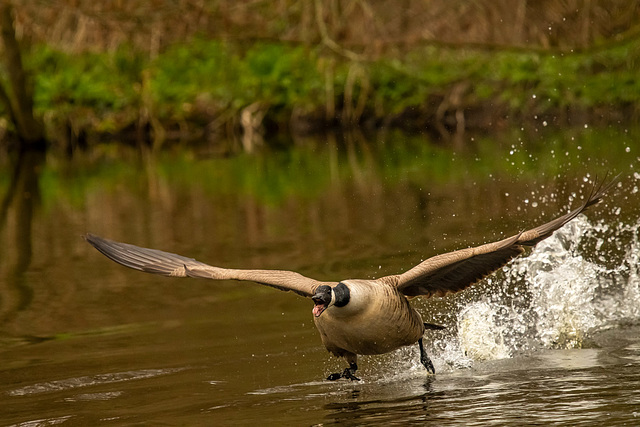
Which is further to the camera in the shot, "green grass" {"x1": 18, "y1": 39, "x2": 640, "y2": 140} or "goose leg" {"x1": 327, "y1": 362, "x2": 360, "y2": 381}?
"green grass" {"x1": 18, "y1": 39, "x2": 640, "y2": 140}

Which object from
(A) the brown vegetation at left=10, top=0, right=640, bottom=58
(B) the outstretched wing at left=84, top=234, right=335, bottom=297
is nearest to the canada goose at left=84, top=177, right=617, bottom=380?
(B) the outstretched wing at left=84, top=234, right=335, bottom=297

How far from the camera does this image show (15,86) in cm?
2470

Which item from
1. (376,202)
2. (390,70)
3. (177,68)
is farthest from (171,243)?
(177,68)

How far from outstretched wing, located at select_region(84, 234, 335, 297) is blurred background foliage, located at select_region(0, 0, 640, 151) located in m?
11.1

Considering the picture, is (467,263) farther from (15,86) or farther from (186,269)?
(15,86)

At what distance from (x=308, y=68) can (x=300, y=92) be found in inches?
35.2

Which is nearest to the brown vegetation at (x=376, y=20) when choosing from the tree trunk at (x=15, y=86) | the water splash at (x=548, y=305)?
the tree trunk at (x=15, y=86)

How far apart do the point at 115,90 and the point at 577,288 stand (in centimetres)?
2191

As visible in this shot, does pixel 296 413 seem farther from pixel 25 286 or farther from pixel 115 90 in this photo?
pixel 115 90

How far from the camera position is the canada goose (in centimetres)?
625

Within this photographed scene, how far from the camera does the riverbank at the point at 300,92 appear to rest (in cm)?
2406

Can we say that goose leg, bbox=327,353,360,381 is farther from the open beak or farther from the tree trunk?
the tree trunk

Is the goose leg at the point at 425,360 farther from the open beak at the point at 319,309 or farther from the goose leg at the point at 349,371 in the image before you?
the open beak at the point at 319,309

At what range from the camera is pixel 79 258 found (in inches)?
473
